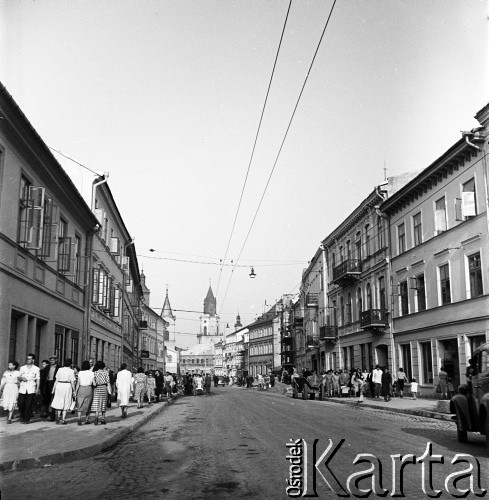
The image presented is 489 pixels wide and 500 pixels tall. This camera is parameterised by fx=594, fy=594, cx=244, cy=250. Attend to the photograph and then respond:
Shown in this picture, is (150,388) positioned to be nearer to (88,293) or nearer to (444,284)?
(88,293)

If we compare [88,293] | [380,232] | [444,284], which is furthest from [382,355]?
[88,293]

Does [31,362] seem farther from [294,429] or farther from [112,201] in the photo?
[112,201]

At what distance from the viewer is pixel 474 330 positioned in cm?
2330

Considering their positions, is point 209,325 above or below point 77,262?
above

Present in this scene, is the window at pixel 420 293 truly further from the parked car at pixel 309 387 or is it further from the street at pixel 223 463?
the street at pixel 223 463

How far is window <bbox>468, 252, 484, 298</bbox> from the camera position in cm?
2319

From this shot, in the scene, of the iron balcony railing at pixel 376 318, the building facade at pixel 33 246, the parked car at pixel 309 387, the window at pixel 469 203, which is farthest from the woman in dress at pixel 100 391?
the iron balcony railing at pixel 376 318

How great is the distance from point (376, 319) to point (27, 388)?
2321cm

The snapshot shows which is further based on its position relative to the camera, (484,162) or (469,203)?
(469,203)

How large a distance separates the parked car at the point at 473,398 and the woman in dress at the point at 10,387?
394 inches

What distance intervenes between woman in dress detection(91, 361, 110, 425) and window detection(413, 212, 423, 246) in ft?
61.3

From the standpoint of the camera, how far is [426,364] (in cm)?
2827

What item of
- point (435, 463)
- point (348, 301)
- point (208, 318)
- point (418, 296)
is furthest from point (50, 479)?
point (208, 318)

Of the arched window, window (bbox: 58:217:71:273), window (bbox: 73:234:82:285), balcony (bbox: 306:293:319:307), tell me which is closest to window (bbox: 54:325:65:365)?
window (bbox: 58:217:71:273)
